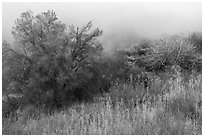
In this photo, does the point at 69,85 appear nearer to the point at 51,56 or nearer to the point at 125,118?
the point at 51,56

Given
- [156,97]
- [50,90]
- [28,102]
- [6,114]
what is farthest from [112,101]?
[6,114]

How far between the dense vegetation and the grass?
0.07 ft

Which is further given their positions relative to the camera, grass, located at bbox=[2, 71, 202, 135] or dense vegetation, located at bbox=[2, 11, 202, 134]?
dense vegetation, located at bbox=[2, 11, 202, 134]

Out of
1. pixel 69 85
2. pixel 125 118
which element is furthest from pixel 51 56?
Result: pixel 125 118

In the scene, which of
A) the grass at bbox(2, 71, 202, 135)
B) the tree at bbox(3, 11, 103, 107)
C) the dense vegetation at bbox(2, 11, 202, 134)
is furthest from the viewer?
the tree at bbox(3, 11, 103, 107)

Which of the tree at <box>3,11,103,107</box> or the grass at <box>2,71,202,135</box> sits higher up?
the tree at <box>3,11,103,107</box>

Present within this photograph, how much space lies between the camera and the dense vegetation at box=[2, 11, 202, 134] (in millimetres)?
6113

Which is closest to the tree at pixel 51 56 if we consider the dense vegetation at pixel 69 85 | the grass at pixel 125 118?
the dense vegetation at pixel 69 85

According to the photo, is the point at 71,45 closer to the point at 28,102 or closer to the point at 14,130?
the point at 28,102

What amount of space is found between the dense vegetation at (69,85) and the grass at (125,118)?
0.02 meters

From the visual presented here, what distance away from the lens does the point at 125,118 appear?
5.88 metres

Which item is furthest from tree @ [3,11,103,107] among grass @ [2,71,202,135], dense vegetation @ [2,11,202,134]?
grass @ [2,71,202,135]

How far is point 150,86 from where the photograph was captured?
297 inches

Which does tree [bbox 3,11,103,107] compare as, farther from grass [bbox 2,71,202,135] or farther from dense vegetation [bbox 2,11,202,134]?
grass [bbox 2,71,202,135]
